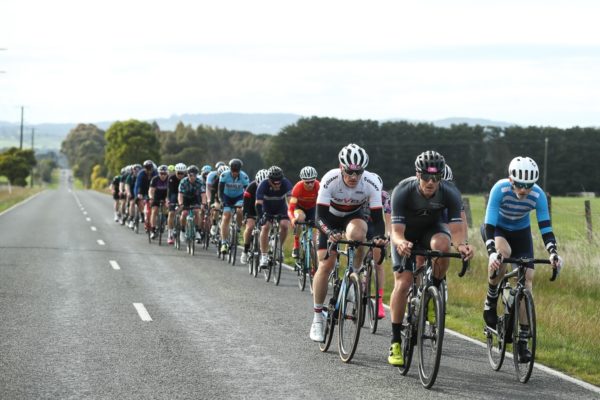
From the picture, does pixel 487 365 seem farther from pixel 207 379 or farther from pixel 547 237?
pixel 207 379

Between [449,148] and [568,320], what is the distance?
314 feet

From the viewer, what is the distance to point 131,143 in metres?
116

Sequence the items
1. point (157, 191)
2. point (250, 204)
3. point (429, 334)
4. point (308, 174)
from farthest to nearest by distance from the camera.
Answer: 1. point (157, 191)
2. point (250, 204)
3. point (308, 174)
4. point (429, 334)

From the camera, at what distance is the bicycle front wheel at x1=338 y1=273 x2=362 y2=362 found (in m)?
8.10

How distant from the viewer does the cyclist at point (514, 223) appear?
7.82 meters

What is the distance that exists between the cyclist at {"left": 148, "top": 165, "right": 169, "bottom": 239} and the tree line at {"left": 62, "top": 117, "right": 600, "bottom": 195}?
73656 mm

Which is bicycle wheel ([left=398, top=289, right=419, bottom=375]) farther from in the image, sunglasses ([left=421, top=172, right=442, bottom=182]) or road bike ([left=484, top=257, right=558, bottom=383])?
sunglasses ([left=421, top=172, right=442, bottom=182])

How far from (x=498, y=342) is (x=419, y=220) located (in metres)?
1.35

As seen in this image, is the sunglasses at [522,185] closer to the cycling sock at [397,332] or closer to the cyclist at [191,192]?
the cycling sock at [397,332]

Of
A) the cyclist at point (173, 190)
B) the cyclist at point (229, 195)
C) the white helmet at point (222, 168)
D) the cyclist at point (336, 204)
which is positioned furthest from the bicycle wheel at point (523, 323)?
the cyclist at point (173, 190)

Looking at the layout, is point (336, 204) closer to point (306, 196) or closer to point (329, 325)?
point (329, 325)

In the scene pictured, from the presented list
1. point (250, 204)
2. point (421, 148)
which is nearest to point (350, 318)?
point (250, 204)

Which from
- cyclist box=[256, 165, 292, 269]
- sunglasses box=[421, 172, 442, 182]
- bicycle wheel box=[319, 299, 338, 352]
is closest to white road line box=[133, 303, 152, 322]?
bicycle wheel box=[319, 299, 338, 352]

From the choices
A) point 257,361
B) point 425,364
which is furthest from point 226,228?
point 425,364
